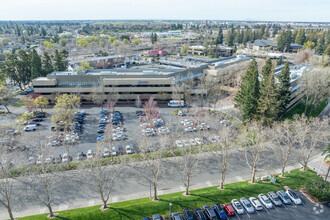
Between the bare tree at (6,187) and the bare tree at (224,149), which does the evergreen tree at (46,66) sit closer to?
the bare tree at (6,187)

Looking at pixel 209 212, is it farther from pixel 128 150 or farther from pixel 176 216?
pixel 128 150

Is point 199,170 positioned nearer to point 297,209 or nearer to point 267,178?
point 267,178

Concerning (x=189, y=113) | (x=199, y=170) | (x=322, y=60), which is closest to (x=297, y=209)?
(x=199, y=170)

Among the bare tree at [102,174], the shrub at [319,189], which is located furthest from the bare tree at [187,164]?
the shrub at [319,189]

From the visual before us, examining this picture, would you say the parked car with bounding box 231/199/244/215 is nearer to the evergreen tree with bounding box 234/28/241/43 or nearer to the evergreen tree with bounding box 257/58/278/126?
the evergreen tree with bounding box 257/58/278/126

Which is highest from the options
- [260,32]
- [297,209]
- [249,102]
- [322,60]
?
[260,32]

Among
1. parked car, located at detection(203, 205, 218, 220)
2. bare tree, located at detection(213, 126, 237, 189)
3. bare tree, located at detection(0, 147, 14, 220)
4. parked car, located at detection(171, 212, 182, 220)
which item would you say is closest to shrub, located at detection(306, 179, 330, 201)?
bare tree, located at detection(213, 126, 237, 189)
